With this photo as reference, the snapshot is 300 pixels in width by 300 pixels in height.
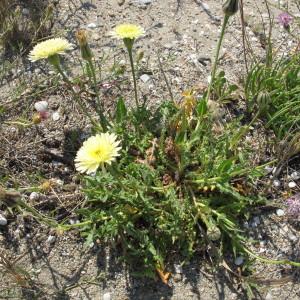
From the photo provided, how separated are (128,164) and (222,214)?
1.57 ft

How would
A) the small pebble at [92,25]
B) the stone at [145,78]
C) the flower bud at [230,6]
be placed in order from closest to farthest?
the flower bud at [230,6]
the stone at [145,78]
the small pebble at [92,25]

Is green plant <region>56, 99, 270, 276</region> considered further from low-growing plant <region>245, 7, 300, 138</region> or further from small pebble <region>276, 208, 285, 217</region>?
low-growing plant <region>245, 7, 300, 138</region>

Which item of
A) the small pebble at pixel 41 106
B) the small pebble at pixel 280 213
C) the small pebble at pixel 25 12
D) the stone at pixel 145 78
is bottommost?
the small pebble at pixel 280 213

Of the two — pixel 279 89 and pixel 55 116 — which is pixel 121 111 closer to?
pixel 55 116

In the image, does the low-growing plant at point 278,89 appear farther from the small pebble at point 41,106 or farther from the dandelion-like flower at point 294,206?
the small pebble at point 41,106

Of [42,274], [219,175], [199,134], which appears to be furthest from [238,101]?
[42,274]

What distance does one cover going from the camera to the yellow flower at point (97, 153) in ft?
5.24

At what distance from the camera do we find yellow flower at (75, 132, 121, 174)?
1596 millimetres

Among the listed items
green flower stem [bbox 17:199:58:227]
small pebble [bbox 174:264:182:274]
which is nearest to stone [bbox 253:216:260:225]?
small pebble [bbox 174:264:182:274]

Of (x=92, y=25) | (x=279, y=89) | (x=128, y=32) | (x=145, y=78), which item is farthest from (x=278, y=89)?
(x=92, y=25)

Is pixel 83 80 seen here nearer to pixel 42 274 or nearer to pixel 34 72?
pixel 34 72

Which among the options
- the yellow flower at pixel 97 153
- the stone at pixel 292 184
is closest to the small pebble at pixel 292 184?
the stone at pixel 292 184

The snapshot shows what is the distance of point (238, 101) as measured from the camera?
2.43m

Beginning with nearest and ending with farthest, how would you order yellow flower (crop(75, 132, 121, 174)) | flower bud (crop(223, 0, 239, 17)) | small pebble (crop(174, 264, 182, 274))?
1. yellow flower (crop(75, 132, 121, 174))
2. flower bud (crop(223, 0, 239, 17))
3. small pebble (crop(174, 264, 182, 274))
